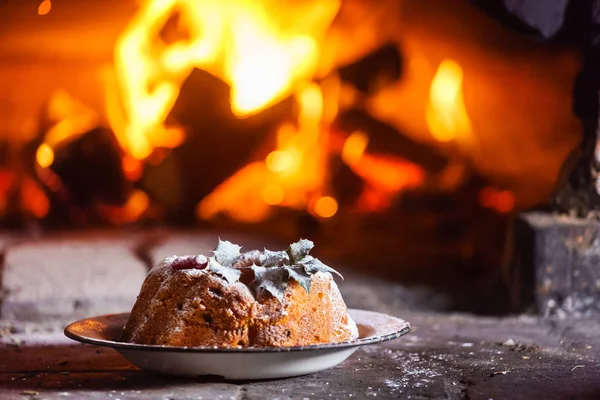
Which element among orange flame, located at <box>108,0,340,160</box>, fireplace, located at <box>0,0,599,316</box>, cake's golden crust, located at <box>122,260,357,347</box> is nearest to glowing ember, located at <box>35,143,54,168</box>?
fireplace, located at <box>0,0,599,316</box>

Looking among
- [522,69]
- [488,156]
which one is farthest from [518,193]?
[522,69]

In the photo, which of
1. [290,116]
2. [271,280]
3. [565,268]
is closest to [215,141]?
[290,116]

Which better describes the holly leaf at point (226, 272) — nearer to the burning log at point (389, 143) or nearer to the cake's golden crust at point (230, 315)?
the cake's golden crust at point (230, 315)

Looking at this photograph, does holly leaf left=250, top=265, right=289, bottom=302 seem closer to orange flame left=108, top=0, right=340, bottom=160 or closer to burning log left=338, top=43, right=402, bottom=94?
orange flame left=108, top=0, right=340, bottom=160

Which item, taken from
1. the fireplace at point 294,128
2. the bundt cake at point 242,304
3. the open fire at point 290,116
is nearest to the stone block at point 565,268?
the fireplace at point 294,128

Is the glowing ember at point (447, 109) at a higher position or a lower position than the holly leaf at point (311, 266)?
higher

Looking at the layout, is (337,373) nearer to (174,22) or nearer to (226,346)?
(226,346)

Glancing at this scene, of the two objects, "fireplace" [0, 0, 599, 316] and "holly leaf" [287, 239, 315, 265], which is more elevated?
"fireplace" [0, 0, 599, 316]
